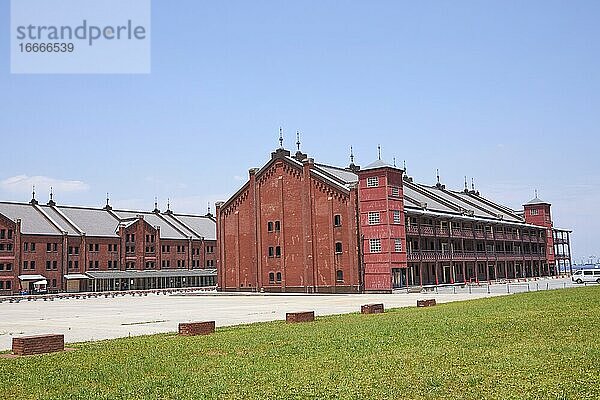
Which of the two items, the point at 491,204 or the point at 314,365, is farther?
the point at 491,204

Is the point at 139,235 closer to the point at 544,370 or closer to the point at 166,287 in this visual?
the point at 166,287

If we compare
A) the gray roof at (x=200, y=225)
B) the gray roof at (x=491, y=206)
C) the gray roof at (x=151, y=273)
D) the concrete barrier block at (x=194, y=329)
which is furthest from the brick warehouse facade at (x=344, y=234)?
the concrete barrier block at (x=194, y=329)

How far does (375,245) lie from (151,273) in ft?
160

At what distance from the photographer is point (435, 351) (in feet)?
54.3

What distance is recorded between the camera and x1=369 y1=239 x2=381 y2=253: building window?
6869 cm

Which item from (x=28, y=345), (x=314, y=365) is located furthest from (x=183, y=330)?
(x=314, y=365)

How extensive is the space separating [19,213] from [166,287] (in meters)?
25.8

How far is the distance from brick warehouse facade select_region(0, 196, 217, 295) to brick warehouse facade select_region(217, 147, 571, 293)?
984 inches

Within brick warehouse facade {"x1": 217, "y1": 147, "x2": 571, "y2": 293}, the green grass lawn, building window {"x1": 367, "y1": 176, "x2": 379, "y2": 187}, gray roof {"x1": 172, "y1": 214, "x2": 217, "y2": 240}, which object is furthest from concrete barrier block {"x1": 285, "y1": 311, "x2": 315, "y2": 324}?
gray roof {"x1": 172, "y1": 214, "x2": 217, "y2": 240}

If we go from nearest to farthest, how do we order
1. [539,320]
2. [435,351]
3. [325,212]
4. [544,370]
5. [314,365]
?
1. [544,370]
2. [314,365]
3. [435,351]
4. [539,320]
5. [325,212]

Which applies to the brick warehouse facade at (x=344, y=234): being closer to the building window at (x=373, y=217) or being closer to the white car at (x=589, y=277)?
the building window at (x=373, y=217)

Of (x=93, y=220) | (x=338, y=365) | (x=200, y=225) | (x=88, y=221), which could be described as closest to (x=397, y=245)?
(x=338, y=365)

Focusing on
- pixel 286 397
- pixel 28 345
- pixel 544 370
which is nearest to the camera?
pixel 286 397

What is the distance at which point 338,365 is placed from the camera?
1500 centimetres
